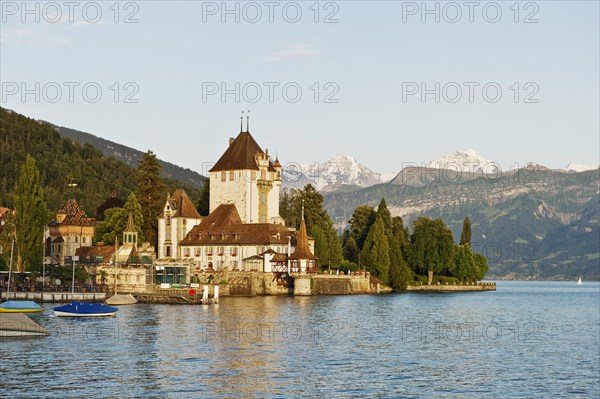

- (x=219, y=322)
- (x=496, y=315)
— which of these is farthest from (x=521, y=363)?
(x=496, y=315)

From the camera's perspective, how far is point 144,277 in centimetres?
13250

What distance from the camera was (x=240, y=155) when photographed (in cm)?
15575

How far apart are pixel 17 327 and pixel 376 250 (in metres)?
94.9

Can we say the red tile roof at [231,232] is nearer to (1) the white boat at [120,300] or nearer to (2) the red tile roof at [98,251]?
(2) the red tile roof at [98,251]

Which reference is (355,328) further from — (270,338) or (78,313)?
(78,313)

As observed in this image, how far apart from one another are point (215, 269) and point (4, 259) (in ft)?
99.5

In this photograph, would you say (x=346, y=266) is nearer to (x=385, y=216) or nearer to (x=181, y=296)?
(x=385, y=216)

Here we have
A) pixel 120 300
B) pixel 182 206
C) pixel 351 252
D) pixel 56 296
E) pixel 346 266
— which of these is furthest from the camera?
pixel 351 252

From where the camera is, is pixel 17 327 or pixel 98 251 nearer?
pixel 17 327

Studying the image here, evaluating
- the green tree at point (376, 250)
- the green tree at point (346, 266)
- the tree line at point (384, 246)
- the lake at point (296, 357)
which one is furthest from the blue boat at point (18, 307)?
the green tree at point (376, 250)

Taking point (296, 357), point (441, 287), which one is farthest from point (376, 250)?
point (296, 357)

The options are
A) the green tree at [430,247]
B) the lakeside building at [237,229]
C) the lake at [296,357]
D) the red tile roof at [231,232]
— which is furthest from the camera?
the green tree at [430,247]

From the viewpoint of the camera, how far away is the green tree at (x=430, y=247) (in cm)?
17788

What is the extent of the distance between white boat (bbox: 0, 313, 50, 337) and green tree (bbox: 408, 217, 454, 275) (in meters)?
112
